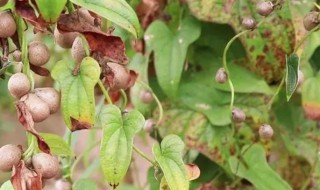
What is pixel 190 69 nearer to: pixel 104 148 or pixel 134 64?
pixel 134 64

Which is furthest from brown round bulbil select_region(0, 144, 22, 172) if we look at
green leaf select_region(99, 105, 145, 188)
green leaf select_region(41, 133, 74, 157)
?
green leaf select_region(41, 133, 74, 157)

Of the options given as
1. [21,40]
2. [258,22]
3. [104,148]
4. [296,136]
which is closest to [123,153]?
[104,148]

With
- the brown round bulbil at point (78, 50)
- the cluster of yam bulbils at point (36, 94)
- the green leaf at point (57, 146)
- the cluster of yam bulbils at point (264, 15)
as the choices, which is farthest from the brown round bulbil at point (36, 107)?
the cluster of yam bulbils at point (264, 15)

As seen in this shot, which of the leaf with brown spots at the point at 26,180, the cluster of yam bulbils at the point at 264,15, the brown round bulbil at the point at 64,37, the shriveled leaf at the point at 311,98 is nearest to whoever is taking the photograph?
the leaf with brown spots at the point at 26,180

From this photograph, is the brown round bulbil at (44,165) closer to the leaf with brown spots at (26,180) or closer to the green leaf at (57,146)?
the leaf with brown spots at (26,180)

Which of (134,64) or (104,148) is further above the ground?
(104,148)

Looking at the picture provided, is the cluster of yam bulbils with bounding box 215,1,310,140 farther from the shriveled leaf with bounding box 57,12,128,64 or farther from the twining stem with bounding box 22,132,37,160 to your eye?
the twining stem with bounding box 22,132,37,160
